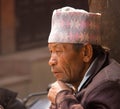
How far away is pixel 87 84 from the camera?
11.8 ft

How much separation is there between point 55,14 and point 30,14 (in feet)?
32.0

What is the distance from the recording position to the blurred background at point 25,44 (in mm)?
12508

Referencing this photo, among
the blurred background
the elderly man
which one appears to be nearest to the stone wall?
the elderly man

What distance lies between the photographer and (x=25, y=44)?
44.3ft

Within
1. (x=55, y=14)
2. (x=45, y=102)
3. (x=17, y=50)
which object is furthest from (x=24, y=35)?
(x=55, y=14)

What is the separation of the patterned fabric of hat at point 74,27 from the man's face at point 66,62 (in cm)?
5

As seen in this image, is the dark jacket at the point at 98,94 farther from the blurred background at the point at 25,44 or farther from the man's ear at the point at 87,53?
the blurred background at the point at 25,44

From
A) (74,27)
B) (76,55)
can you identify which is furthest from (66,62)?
(74,27)

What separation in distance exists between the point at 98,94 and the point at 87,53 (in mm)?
336

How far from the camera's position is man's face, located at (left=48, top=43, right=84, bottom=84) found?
3.60m

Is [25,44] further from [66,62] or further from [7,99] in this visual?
[66,62]

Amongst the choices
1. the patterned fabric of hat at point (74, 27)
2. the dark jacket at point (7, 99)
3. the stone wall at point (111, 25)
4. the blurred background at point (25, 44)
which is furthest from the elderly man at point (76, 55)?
the blurred background at point (25, 44)

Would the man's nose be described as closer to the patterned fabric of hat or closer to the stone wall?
the patterned fabric of hat

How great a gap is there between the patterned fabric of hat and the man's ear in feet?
0.11
